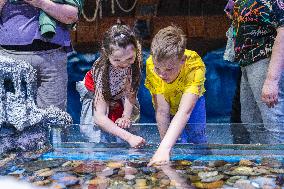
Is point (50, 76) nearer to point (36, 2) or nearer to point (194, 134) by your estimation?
point (36, 2)

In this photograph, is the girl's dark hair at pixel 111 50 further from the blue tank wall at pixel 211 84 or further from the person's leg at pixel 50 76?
the blue tank wall at pixel 211 84

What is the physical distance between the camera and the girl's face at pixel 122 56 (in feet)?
9.67

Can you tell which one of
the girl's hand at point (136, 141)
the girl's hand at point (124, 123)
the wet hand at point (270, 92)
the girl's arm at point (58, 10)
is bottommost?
the girl's hand at point (136, 141)

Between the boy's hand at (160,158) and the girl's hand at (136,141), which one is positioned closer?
the boy's hand at (160,158)

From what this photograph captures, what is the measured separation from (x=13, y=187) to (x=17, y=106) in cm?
50

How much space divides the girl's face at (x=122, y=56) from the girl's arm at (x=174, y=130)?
458 mm

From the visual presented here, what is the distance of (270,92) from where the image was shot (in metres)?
2.68

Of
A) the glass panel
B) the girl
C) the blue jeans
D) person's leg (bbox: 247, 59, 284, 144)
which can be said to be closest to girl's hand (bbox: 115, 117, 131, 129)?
the girl

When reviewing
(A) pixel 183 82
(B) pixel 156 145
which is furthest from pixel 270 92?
(B) pixel 156 145

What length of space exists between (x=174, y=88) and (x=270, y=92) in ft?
1.60

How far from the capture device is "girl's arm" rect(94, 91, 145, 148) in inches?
95.0

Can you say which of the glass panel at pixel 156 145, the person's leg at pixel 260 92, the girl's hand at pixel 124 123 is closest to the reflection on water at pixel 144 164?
the glass panel at pixel 156 145

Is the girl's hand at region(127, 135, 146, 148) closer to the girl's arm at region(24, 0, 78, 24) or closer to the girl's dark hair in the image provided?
the girl's dark hair

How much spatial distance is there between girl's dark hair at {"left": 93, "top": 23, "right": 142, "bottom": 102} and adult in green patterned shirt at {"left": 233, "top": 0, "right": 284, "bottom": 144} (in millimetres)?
572
